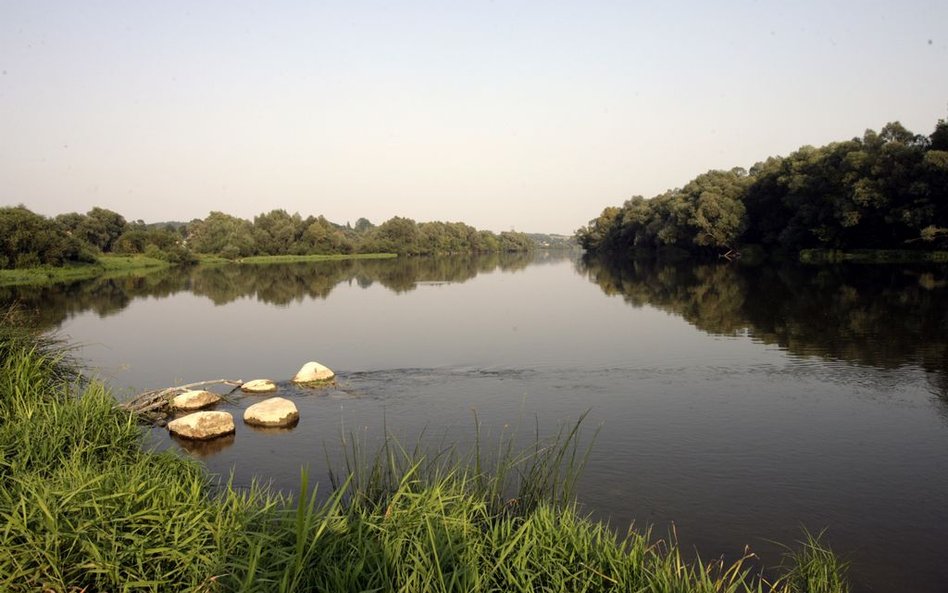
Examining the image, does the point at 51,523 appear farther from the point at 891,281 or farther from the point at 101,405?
the point at 891,281

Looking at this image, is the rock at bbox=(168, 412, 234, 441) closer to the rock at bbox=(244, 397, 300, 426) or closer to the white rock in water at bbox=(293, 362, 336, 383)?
the rock at bbox=(244, 397, 300, 426)

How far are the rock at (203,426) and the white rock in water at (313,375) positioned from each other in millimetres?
4594

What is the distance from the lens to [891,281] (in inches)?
1647

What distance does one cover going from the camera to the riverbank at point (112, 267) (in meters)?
60.9

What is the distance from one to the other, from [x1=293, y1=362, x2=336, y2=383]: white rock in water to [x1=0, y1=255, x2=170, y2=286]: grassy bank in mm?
52200

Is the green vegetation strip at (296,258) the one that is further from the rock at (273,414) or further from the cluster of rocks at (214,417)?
the rock at (273,414)

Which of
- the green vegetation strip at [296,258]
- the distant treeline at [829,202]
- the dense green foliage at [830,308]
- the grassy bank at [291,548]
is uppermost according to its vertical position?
the distant treeline at [829,202]

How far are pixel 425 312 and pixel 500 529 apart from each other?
31.3 metres

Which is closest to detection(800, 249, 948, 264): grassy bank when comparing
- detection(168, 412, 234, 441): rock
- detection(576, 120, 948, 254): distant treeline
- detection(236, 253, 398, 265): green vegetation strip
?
detection(576, 120, 948, 254): distant treeline

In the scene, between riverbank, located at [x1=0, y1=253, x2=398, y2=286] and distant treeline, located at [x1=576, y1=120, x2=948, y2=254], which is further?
riverbank, located at [x1=0, y1=253, x2=398, y2=286]

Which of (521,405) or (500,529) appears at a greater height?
(500,529)

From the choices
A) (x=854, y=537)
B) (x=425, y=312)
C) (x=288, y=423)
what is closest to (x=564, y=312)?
(x=425, y=312)

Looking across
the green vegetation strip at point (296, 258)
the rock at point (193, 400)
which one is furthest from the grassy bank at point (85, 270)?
the rock at point (193, 400)

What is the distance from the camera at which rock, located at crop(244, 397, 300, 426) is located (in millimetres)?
15109
